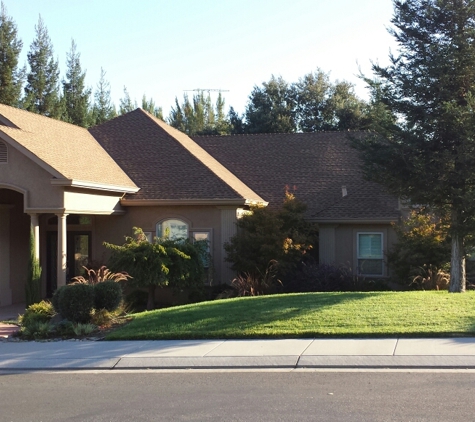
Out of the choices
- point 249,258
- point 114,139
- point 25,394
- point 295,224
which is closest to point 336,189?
point 295,224

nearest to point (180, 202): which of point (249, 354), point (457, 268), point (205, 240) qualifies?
point (205, 240)

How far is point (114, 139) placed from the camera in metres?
26.2

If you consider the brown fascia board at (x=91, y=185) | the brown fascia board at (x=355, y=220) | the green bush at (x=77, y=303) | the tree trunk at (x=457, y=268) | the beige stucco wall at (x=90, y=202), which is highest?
the brown fascia board at (x=91, y=185)

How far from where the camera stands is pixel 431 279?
19.9 metres

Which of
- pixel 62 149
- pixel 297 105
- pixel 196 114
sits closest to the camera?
pixel 62 149

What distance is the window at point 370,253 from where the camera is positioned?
76.2ft

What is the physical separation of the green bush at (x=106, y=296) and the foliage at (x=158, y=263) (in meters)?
3.60

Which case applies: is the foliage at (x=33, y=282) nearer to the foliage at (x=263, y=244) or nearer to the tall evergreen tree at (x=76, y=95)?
the foliage at (x=263, y=244)

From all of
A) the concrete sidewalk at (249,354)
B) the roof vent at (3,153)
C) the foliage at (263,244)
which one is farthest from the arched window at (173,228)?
the concrete sidewalk at (249,354)

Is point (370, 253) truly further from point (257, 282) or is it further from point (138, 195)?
point (138, 195)

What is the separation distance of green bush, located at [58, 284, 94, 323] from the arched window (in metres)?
7.32

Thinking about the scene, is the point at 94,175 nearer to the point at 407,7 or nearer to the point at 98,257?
the point at 98,257

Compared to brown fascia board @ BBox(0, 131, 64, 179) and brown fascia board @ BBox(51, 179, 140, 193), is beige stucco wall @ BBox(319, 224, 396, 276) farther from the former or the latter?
brown fascia board @ BBox(0, 131, 64, 179)

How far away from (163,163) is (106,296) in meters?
9.49
